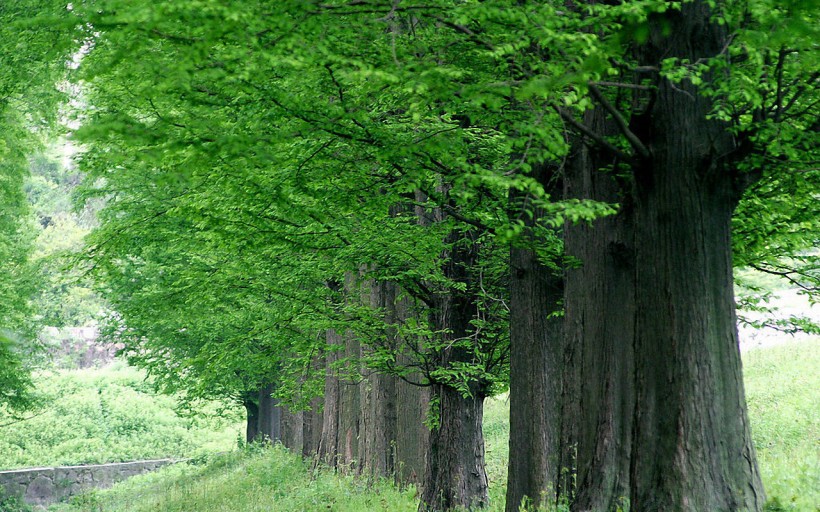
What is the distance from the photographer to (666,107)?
7.49m

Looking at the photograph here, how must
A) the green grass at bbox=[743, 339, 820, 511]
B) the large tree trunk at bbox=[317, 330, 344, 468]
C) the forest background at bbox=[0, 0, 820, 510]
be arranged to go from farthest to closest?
the large tree trunk at bbox=[317, 330, 344, 468] → the green grass at bbox=[743, 339, 820, 511] → the forest background at bbox=[0, 0, 820, 510]

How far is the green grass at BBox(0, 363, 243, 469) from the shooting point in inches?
1640

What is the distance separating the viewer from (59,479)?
35.0 meters

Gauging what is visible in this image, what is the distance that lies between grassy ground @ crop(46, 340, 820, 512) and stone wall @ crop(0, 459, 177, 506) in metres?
1.85

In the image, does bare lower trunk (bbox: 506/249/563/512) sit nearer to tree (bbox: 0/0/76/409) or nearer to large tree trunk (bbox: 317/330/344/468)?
tree (bbox: 0/0/76/409)

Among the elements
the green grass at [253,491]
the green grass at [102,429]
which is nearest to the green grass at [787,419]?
the green grass at [253,491]

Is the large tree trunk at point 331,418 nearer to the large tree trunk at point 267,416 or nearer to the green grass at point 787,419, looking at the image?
the green grass at point 787,419

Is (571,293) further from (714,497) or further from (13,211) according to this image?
(13,211)

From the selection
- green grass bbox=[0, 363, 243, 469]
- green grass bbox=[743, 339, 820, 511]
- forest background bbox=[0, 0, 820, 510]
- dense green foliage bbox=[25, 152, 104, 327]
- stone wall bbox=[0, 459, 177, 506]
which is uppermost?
dense green foliage bbox=[25, 152, 104, 327]

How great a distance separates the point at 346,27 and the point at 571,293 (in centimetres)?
428

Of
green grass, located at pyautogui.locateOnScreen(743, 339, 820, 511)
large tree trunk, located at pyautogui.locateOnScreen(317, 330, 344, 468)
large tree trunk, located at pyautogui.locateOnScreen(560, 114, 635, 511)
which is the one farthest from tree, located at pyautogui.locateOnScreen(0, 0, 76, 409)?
green grass, located at pyautogui.locateOnScreen(743, 339, 820, 511)

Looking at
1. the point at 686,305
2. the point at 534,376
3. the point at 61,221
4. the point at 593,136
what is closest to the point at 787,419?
the point at 534,376

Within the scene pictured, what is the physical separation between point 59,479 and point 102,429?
11.6m

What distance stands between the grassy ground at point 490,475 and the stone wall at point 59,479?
1.85m
